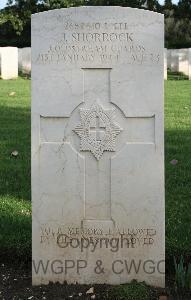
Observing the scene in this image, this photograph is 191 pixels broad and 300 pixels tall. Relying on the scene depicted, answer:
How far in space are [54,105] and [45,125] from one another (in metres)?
0.13

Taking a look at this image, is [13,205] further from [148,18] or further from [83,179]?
[148,18]

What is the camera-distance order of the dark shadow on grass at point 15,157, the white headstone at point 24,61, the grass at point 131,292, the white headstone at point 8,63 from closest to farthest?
Result: the grass at point 131,292, the dark shadow on grass at point 15,157, the white headstone at point 8,63, the white headstone at point 24,61

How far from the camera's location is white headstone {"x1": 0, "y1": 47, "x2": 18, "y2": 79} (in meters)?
19.8

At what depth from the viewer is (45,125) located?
351cm

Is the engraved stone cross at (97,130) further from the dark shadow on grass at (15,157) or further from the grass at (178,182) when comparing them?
the dark shadow on grass at (15,157)

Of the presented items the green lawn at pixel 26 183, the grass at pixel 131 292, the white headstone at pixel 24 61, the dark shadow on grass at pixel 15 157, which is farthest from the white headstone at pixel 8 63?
the grass at pixel 131 292

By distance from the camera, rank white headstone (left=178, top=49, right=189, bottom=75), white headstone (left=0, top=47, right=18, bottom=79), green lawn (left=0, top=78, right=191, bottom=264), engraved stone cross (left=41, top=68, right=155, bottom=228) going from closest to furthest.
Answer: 1. engraved stone cross (left=41, top=68, right=155, bottom=228)
2. green lawn (left=0, top=78, right=191, bottom=264)
3. white headstone (left=0, top=47, right=18, bottom=79)
4. white headstone (left=178, top=49, right=189, bottom=75)

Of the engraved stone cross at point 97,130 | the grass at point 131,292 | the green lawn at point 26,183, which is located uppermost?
the engraved stone cross at point 97,130

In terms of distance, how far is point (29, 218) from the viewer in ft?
15.4

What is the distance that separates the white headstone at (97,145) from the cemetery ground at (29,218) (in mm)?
129

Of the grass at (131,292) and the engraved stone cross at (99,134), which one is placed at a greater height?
the engraved stone cross at (99,134)

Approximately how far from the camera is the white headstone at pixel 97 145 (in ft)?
11.3

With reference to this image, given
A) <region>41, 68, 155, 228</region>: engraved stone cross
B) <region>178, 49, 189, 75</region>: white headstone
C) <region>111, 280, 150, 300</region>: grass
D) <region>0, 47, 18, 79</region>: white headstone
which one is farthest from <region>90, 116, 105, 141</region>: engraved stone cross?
<region>178, 49, 189, 75</region>: white headstone

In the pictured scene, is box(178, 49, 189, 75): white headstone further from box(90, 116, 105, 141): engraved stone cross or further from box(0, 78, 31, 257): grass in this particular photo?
box(90, 116, 105, 141): engraved stone cross
